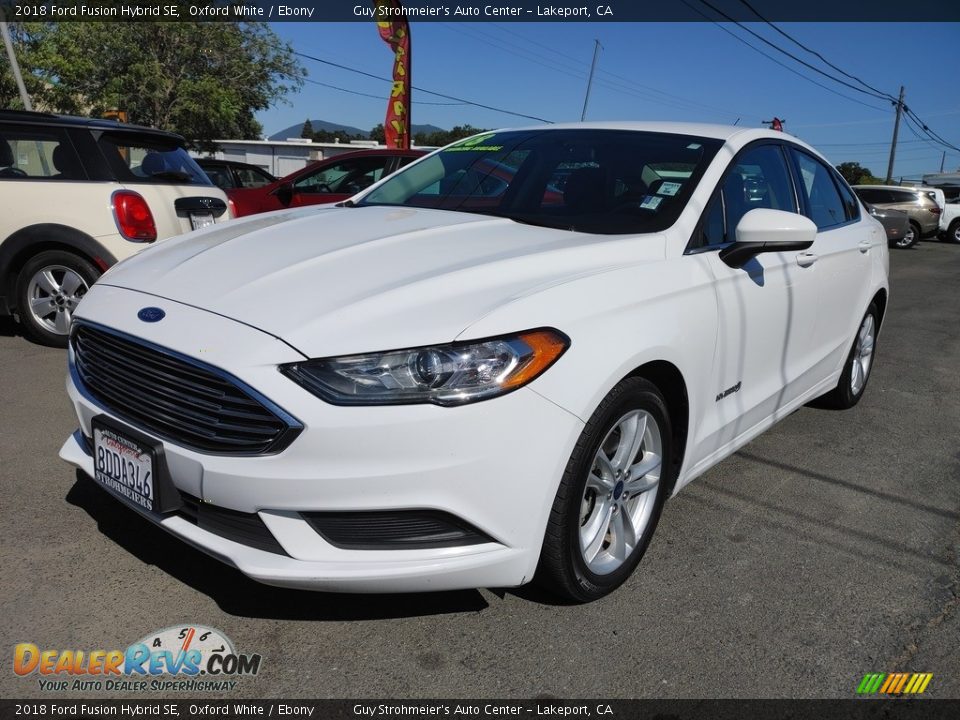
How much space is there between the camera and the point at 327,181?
335 inches

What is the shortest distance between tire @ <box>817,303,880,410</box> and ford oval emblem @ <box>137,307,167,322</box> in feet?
12.6

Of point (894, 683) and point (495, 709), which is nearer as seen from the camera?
point (495, 709)

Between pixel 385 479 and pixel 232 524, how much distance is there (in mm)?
489

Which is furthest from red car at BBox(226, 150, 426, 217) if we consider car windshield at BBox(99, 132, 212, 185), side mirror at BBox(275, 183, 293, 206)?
side mirror at BBox(275, 183, 293, 206)

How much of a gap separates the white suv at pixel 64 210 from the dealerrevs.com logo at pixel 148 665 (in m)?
3.79

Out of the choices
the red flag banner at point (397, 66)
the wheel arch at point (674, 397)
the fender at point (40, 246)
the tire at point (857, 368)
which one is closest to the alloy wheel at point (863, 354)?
the tire at point (857, 368)

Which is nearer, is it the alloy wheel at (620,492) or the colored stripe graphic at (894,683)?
the colored stripe graphic at (894,683)

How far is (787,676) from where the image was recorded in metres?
2.33

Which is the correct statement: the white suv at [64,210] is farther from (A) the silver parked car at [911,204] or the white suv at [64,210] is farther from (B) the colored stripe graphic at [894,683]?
(A) the silver parked car at [911,204]

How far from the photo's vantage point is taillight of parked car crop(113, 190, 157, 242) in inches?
214

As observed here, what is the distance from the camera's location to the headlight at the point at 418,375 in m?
2.04

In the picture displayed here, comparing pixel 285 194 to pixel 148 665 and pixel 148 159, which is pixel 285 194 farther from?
pixel 148 665

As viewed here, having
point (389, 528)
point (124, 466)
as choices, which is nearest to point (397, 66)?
point (124, 466)

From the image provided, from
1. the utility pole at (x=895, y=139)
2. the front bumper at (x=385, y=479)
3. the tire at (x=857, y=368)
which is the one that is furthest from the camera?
the utility pole at (x=895, y=139)
